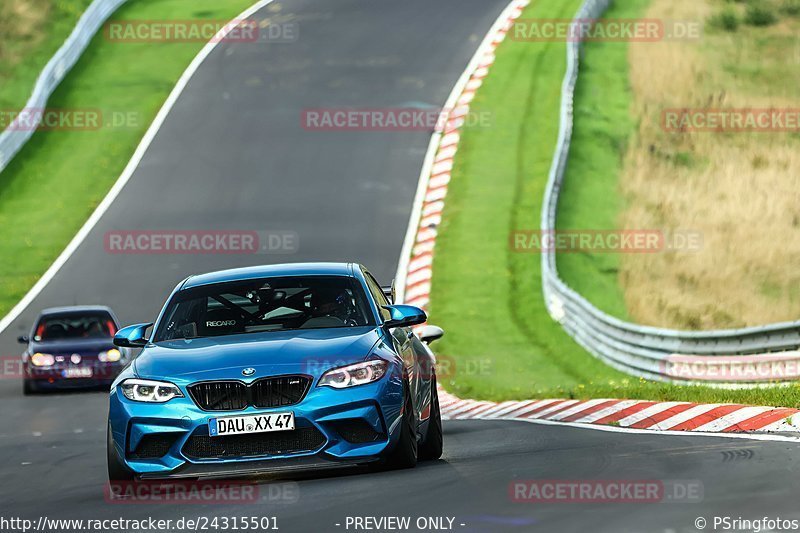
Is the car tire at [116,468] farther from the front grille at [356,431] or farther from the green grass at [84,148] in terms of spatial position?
the green grass at [84,148]

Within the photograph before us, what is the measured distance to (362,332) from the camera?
973 centimetres

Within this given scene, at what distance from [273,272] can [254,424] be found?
78.4 inches

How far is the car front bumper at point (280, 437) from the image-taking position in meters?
8.93

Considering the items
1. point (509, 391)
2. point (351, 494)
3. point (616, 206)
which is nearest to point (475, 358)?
point (509, 391)

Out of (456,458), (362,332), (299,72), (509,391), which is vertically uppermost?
(299,72)

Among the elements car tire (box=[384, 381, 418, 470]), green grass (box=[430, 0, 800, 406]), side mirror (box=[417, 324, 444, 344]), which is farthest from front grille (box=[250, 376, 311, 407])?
green grass (box=[430, 0, 800, 406])

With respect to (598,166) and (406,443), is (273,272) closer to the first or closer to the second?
(406,443)

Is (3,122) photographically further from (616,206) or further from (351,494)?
(351,494)

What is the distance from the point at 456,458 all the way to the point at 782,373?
763cm

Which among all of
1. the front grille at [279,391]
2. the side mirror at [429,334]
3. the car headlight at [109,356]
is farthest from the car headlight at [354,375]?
the car headlight at [109,356]

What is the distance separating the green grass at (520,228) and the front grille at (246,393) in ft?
19.7

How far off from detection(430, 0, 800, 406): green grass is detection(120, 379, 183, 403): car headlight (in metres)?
6.53

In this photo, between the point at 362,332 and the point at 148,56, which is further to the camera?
the point at 148,56

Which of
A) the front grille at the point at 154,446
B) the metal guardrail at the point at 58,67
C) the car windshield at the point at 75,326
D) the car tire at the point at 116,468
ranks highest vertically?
the metal guardrail at the point at 58,67
